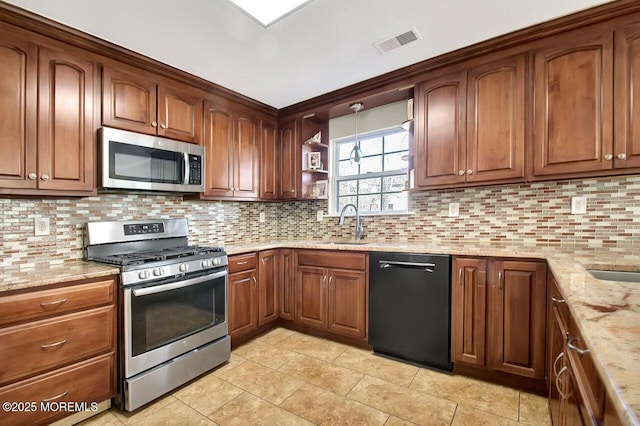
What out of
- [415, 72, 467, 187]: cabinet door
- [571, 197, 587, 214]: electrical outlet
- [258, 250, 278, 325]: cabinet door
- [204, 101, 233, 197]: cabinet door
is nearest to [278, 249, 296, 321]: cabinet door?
[258, 250, 278, 325]: cabinet door

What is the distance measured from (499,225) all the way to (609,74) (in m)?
1.18

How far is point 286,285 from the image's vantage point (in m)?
3.08

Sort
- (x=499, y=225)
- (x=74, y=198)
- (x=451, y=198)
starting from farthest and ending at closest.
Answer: (x=451, y=198) → (x=499, y=225) → (x=74, y=198)

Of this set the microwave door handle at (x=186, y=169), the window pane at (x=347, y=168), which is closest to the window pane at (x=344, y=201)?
the window pane at (x=347, y=168)

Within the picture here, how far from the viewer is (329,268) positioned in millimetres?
2775

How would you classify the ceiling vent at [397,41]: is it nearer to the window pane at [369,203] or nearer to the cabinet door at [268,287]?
the window pane at [369,203]

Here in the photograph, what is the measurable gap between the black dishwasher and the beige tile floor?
0.13 meters

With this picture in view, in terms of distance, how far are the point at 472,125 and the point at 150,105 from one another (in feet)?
8.31

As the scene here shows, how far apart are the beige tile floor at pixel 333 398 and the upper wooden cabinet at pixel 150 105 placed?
1.94 m

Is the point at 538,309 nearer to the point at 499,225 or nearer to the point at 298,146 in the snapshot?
the point at 499,225

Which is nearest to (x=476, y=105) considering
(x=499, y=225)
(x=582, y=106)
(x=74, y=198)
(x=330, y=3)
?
(x=582, y=106)

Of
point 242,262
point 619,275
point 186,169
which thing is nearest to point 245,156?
point 186,169

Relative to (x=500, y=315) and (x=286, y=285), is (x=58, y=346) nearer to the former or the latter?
(x=286, y=285)

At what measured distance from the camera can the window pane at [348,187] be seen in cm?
339
